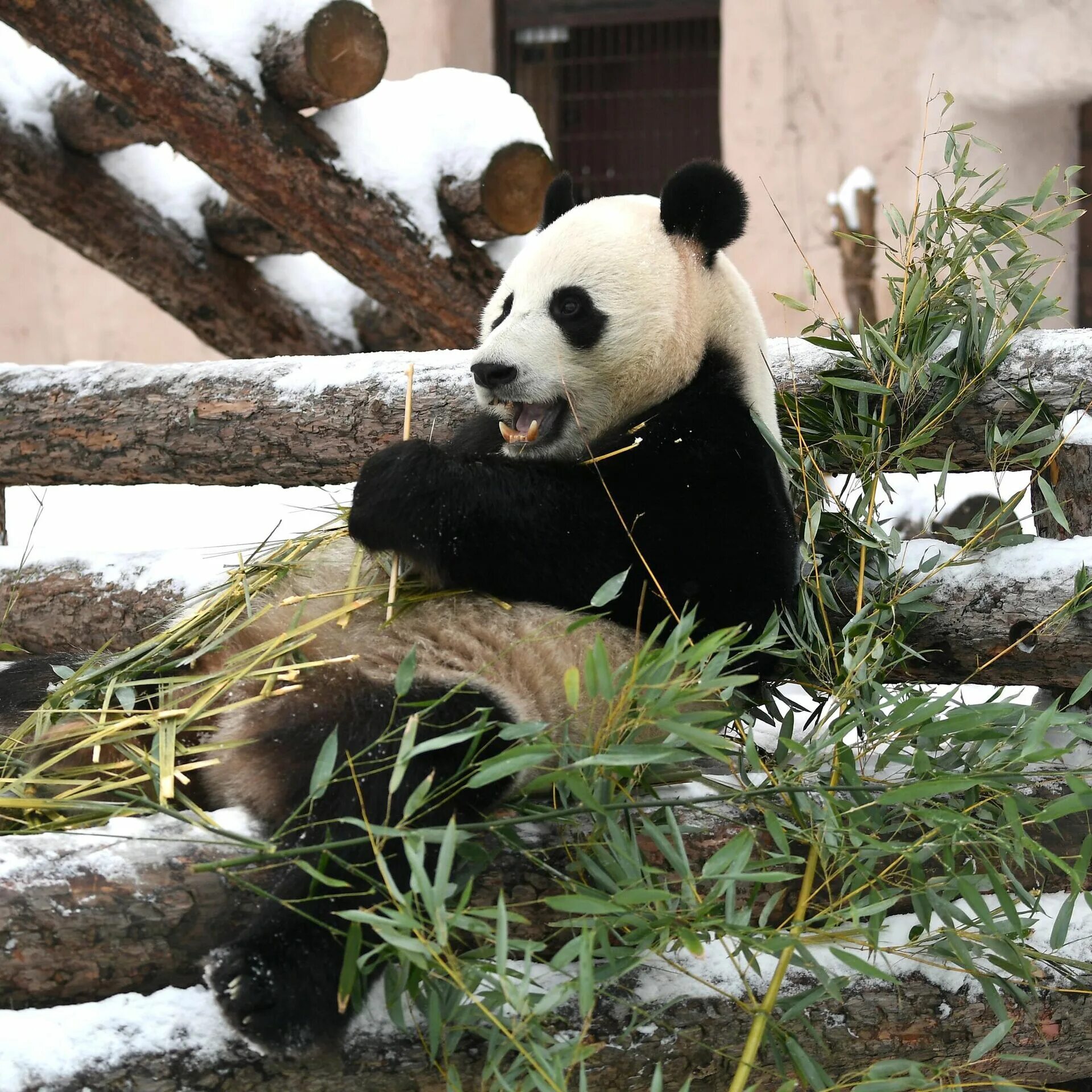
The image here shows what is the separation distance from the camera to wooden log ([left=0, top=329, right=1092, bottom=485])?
8.00ft

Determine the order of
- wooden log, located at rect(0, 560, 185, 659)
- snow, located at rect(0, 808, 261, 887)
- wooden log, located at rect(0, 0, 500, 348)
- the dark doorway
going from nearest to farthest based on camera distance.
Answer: snow, located at rect(0, 808, 261, 887) < wooden log, located at rect(0, 560, 185, 659) < wooden log, located at rect(0, 0, 500, 348) < the dark doorway

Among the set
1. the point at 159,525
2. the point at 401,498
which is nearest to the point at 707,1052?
the point at 401,498

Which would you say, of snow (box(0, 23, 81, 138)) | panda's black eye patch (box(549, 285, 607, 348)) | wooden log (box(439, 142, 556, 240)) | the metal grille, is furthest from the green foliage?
the metal grille

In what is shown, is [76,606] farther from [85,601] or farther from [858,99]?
[858,99]


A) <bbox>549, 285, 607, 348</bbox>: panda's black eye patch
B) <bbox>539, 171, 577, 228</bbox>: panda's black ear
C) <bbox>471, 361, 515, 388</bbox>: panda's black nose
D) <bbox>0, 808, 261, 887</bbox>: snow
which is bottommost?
<bbox>0, 808, 261, 887</bbox>: snow

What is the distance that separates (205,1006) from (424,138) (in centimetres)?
314

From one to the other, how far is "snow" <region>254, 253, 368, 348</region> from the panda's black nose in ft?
9.34

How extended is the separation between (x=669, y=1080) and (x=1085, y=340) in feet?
5.20

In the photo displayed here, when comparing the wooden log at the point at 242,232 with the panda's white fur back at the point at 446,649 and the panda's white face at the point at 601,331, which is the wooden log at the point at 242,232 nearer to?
the panda's white face at the point at 601,331

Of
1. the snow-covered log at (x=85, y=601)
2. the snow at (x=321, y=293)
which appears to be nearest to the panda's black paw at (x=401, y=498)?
the snow-covered log at (x=85, y=601)

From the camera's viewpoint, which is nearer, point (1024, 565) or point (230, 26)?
point (1024, 565)

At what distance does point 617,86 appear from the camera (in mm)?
8188

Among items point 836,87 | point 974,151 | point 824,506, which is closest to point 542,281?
point 824,506

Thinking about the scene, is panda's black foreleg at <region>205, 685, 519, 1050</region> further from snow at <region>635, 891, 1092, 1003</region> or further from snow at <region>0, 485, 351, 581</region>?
snow at <region>0, 485, 351, 581</region>
